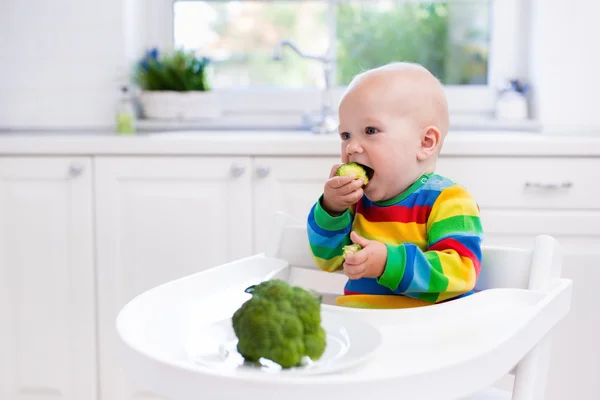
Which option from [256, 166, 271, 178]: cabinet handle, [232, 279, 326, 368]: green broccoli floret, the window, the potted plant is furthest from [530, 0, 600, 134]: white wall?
[232, 279, 326, 368]: green broccoli floret

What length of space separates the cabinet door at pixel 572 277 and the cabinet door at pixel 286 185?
1.51 feet

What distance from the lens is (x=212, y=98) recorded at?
279 cm

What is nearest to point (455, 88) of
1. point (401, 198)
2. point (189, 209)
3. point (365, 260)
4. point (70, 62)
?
point (189, 209)

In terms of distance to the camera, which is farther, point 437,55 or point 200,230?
point 437,55

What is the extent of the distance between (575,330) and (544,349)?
1.15 m

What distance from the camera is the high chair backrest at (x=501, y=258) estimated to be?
120cm

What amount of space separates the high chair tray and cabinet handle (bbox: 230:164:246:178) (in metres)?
0.97

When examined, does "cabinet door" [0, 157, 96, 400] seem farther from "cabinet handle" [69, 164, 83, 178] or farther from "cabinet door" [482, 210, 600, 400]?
"cabinet door" [482, 210, 600, 400]

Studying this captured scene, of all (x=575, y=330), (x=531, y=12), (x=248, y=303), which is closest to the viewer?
(x=248, y=303)

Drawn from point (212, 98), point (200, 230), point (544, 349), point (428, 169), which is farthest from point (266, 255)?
point (212, 98)

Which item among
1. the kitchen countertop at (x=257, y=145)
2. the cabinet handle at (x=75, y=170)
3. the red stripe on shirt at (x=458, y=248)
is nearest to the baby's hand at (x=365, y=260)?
the red stripe on shirt at (x=458, y=248)

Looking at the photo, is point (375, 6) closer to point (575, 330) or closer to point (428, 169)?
point (575, 330)

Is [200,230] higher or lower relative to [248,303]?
lower

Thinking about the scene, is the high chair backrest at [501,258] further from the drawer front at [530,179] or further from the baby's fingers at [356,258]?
the drawer front at [530,179]
